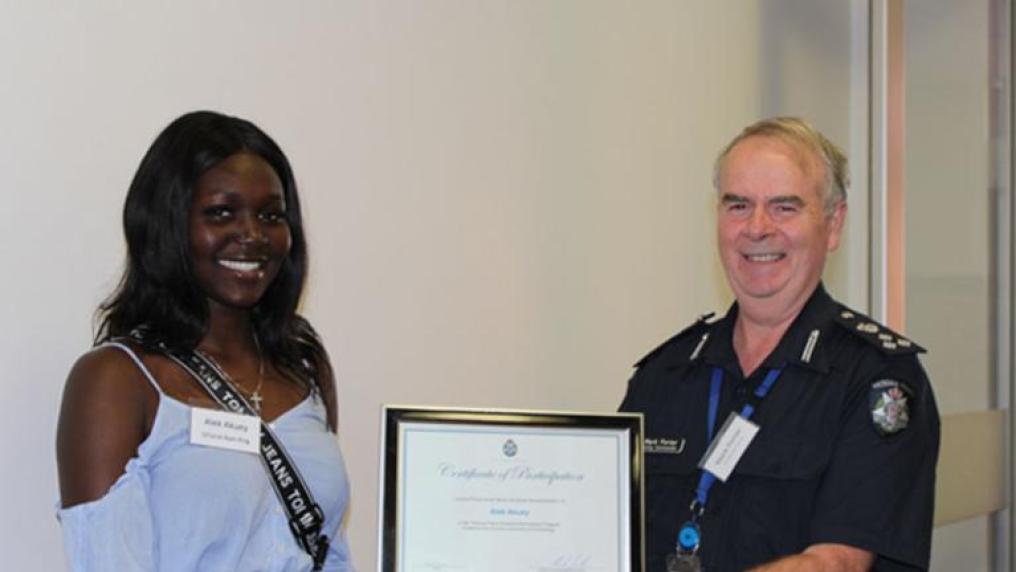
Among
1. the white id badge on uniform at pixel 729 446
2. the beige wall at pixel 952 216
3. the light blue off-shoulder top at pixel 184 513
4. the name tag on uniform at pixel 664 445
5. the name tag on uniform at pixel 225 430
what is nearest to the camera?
the light blue off-shoulder top at pixel 184 513

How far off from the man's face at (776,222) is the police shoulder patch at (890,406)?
0.93ft

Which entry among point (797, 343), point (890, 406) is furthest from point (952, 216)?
point (890, 406)

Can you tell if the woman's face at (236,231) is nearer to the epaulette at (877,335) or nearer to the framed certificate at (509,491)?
the framed certificate at (509,491)

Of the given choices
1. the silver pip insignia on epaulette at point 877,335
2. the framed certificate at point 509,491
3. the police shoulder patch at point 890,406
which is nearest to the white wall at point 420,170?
the framed certificate at point 509,491

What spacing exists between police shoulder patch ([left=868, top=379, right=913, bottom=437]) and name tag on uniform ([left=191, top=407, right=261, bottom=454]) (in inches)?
42.2

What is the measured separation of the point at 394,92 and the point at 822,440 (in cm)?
125

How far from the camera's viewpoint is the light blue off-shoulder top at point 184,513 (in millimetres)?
2047

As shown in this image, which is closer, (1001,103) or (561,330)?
(561,330)

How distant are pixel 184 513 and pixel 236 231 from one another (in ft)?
1.49

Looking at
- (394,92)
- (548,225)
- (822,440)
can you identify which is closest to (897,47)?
(548,225)

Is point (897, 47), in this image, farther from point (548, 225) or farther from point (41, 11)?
point (41, 11)

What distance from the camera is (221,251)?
2246 millimetres

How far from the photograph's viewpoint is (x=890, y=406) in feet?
8.07

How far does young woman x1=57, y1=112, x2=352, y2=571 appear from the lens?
2062 mm
